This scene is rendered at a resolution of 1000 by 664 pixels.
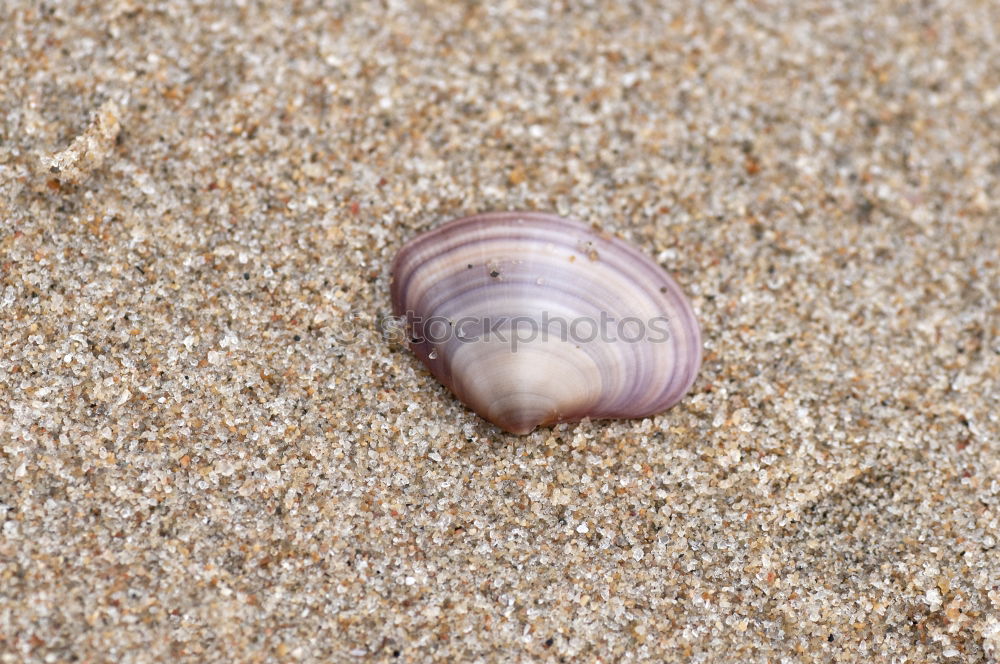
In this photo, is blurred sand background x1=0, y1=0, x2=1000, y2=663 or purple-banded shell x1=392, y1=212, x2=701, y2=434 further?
purple-banded shell x1=392, y1=212, x2=701, y2=434

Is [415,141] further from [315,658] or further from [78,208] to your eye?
[315,658]

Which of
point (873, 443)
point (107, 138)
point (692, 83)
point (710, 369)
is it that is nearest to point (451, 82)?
point (692, 83)

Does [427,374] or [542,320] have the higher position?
[542,320]

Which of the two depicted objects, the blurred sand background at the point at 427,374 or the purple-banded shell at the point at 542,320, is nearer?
the blurred sand background at the point at 427,374
